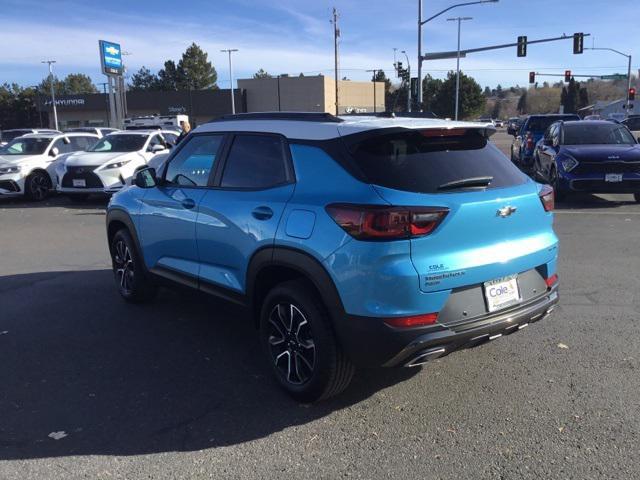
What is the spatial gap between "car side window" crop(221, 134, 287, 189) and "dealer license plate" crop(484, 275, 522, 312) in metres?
1.46

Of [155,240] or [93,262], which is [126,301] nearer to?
[155,240]

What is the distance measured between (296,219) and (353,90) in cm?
8849

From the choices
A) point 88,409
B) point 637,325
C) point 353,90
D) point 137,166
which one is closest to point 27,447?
point 88,409

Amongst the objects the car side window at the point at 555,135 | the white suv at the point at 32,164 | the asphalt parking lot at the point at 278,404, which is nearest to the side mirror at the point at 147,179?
the asphalt parking lot at the point at 278,404

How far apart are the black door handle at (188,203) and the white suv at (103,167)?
906 cm

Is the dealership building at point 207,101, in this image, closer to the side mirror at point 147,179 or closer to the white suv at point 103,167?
the white suv at point 103,167

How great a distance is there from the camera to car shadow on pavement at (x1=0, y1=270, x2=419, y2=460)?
3.40 meters

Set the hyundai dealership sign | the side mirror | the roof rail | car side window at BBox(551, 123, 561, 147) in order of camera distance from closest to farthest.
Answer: the roof rail → the side mirror → car side window at BBox(551, 123, 561, 147) → the hyundai dealership sign

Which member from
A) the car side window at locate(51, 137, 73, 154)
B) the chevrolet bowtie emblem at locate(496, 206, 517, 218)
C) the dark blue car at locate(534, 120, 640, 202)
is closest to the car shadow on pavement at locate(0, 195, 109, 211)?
the car side window at locate(51, 137, 73, 154)

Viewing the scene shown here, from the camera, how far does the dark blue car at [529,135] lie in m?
19.0

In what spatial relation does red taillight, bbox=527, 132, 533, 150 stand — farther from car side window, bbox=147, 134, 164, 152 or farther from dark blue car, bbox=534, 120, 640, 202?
car side window, bbox=147, 134, 164, 152

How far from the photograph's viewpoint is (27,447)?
3.29 m

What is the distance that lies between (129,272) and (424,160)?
3560mm

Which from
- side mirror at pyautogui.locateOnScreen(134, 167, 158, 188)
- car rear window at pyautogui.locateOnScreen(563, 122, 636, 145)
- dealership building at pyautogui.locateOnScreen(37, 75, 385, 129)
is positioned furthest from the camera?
dealership building at pyautogui.locateOnScreen(37, 75, 385, 129)
